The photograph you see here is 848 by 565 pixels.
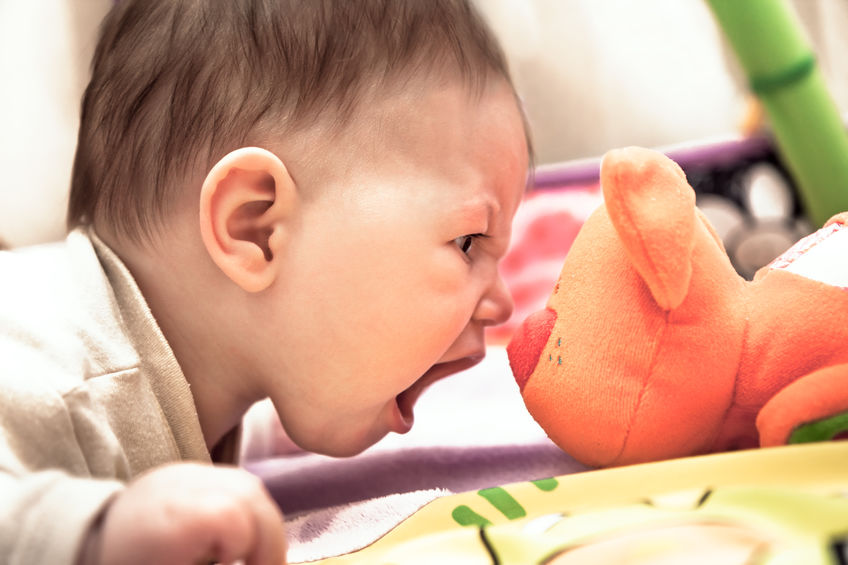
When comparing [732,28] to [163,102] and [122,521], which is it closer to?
[163,102]

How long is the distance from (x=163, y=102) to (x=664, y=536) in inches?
21.0

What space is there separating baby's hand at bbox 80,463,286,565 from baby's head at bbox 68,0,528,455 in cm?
28

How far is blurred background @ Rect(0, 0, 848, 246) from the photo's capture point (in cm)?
162

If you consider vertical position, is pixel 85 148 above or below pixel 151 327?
above

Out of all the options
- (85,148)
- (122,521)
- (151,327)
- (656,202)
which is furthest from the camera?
(85,148)

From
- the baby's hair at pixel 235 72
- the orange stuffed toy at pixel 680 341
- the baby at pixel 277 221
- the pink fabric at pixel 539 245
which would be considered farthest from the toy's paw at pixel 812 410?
the pink fabric at pixel 539 245

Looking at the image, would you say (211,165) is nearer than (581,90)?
Yes

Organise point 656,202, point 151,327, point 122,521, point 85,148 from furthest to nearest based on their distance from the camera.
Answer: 1. point 85,148
2. point 151,327
3. point 656,202
4. point 122,521

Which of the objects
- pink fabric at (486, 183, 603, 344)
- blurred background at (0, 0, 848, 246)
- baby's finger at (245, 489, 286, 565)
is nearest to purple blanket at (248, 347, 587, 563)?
baby's finger at (245, 489, 286, 565)

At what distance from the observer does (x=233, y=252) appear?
761 mm

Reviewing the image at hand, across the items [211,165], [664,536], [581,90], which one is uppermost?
[211,165]

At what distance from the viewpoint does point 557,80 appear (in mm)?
1668

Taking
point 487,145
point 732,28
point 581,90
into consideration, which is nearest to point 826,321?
point 487,145

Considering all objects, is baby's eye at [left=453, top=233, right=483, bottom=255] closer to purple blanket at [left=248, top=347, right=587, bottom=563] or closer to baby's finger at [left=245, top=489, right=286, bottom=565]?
purple blanket at [left=248, top=347, right=587, bottom=563]
